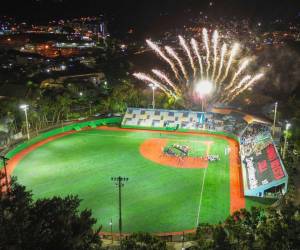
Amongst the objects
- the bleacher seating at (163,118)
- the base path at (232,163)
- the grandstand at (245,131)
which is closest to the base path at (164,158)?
the base path at (232,163)

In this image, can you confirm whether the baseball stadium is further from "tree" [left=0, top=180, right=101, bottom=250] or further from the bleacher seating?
"tree" [left=0, top=180, right=101, bottom=250]

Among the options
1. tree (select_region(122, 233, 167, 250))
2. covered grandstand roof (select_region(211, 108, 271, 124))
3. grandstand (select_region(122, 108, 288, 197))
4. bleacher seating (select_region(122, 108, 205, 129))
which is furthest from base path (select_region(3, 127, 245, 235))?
tree (select_region(122, 233, 167, 250))

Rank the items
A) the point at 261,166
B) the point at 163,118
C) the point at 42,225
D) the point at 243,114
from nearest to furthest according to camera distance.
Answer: the point at 42,225 < the point at 261,166 < the point at 243,114 < the point at 163,118

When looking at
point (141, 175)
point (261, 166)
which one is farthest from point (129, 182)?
point (261, 166)

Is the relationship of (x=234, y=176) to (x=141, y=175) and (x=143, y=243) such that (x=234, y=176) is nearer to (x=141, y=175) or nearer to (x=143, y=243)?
(x=141, y=175)

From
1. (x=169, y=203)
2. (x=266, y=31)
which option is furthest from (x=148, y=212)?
(x=266, y=31)

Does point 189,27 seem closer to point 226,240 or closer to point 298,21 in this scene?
point 298,21

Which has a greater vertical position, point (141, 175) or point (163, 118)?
point (163, 118)
